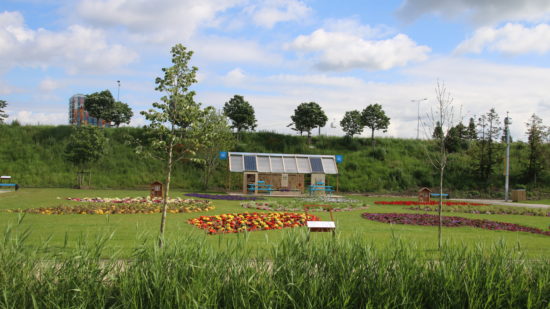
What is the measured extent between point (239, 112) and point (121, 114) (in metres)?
16.4

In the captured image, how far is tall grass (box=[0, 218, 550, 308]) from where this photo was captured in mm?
4176

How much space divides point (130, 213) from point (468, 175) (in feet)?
109

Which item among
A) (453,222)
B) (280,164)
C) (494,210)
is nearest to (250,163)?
(280,164)

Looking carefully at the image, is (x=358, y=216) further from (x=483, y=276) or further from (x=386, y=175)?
(x=386, y=175)

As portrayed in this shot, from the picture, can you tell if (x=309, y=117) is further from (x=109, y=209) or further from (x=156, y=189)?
(x=109, y=209)

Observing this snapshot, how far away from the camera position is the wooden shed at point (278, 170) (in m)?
29.4

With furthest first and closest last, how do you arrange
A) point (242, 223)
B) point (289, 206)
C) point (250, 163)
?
point (250, 163) < point (289, 206) < point (242, 223)

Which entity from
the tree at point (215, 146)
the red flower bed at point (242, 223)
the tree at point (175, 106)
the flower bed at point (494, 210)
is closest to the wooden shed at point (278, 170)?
the tree at point (215, 146)

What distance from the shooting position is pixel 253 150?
3947cm

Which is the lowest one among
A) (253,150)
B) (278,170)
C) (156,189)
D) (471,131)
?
(156,189)

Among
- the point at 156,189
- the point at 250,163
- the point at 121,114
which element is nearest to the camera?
the point at 156,189

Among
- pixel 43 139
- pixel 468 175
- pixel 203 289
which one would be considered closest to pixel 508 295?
pixel 203 289

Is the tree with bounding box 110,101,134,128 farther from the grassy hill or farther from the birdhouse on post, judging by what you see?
the birdhouse on post

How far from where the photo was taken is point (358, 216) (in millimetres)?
16219
